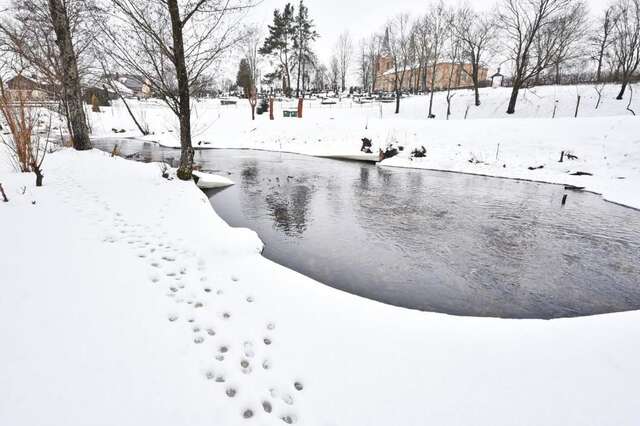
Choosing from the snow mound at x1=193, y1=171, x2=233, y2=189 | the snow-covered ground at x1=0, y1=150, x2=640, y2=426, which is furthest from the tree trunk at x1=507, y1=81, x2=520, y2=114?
the snow-covered ground at x1=0, y1=150, x2=640, y2=426

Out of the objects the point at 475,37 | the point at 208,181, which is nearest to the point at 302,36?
the point at 475,37

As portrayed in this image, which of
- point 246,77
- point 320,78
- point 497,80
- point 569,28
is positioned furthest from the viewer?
point 320,78

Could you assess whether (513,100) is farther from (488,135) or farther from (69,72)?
(69,72)

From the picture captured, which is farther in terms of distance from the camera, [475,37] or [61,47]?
[475,37]

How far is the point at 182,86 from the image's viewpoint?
30.9 feet

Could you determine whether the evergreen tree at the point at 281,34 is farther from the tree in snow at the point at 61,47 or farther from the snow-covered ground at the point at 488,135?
the tree in snow at the point at 61,47

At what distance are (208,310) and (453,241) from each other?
19.9 feet

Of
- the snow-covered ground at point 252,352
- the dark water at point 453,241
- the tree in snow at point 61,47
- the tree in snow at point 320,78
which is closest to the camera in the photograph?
the snow-covered ground at point 252,352

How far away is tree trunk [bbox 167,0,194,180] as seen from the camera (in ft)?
29.0

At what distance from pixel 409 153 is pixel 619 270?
1458cm

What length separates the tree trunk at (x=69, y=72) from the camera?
11.8 metres

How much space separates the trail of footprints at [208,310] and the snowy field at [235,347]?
2cm

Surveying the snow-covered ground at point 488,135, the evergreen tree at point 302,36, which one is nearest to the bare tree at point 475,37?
the snow-covered ground at point 488,135

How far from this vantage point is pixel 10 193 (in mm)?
6605
